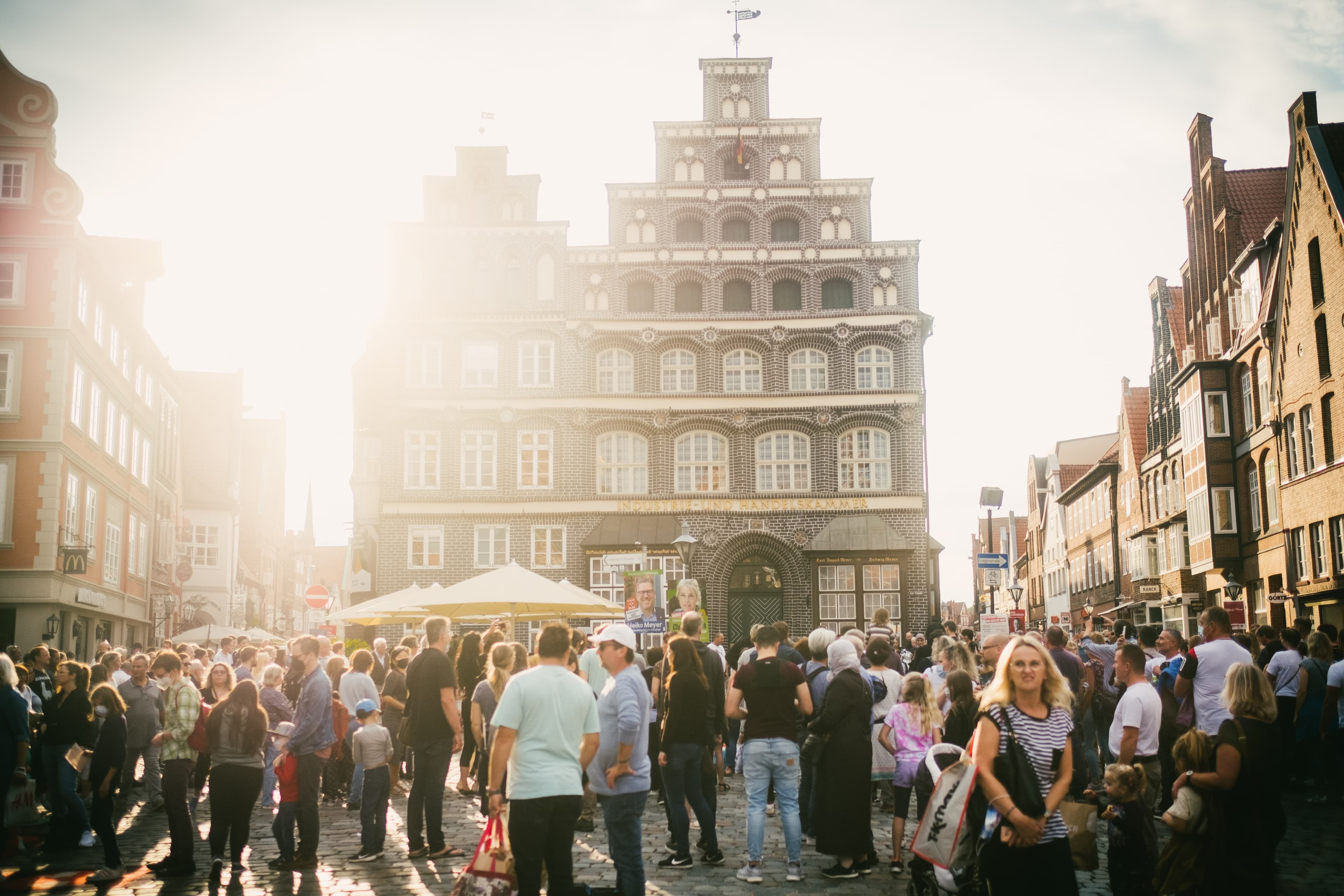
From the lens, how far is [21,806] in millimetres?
10719

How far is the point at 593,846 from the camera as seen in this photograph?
11.5 meters

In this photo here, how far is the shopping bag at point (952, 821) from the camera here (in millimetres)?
5793

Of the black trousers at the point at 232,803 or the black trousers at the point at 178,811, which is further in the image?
the black trousers at the point at 178,811

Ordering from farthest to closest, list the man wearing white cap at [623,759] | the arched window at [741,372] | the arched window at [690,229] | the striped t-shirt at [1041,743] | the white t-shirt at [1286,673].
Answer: the arched window at [690,229]
the arched window at [741,372]
the white t-shirt at [1286,673]
the man wearing white cap at [623,759]
the striped t-shirt at [1041,743]

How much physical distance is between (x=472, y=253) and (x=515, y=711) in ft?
111

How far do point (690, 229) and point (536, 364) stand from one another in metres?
6.94

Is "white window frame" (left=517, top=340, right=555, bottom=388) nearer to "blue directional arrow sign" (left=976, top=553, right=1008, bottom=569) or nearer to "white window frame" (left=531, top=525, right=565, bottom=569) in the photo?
"white window frame" (left=531, top=525, right=565, bottom=569)

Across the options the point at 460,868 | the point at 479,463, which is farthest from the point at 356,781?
the point at 479,463

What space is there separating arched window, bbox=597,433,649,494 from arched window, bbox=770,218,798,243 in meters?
8.29

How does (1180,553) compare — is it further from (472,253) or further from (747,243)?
(472,253)

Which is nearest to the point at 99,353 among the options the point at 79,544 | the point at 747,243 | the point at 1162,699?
the point at 79,544

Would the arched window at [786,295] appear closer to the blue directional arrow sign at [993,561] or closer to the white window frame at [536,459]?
the white window frame at [536,459]

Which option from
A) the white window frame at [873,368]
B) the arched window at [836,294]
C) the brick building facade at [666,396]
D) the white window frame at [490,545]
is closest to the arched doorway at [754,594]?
the brick building facade at [666,396]

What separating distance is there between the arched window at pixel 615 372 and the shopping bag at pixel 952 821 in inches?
1304
